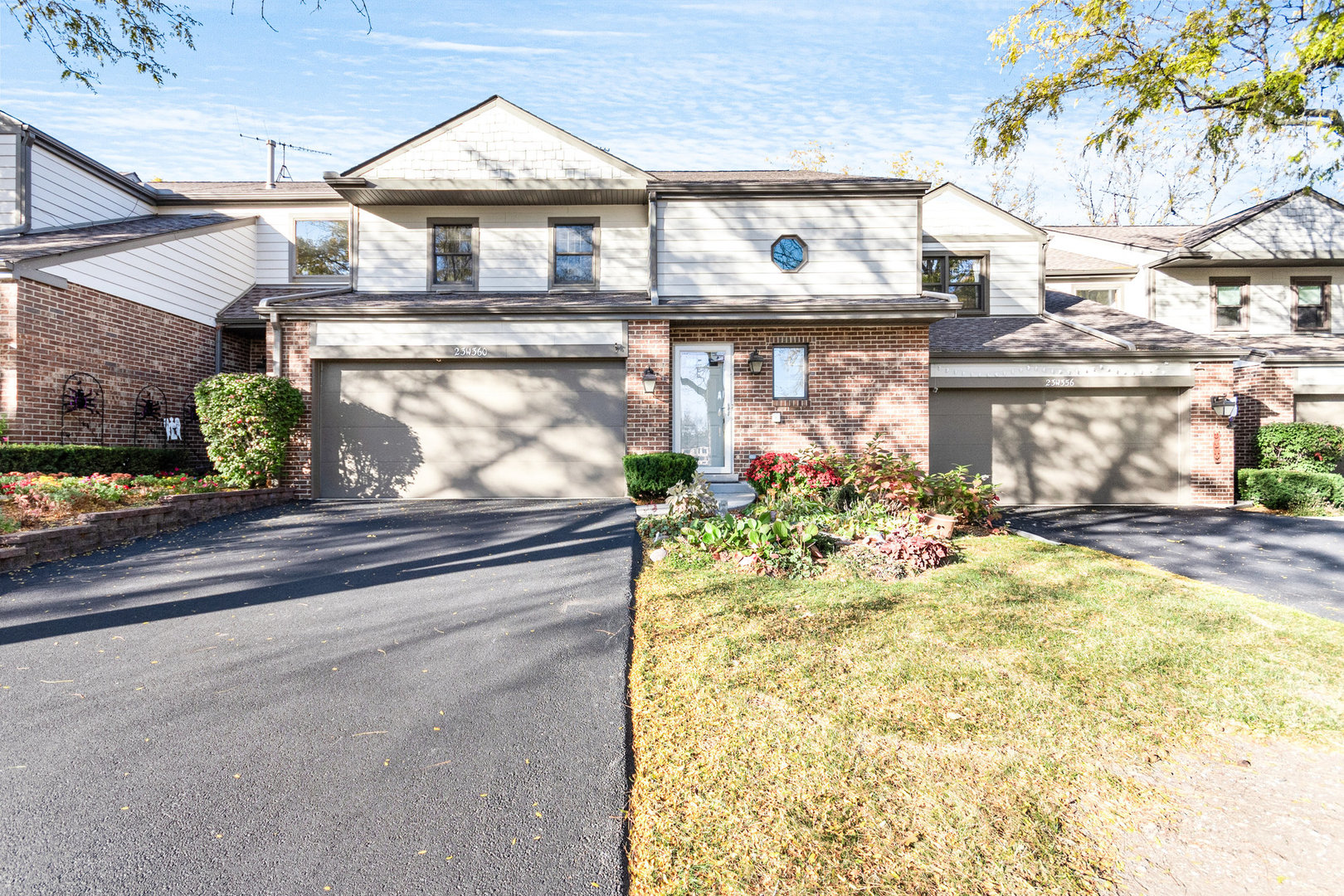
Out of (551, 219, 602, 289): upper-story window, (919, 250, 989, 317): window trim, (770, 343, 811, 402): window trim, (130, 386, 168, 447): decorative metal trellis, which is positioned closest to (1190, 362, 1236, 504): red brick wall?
(919, 250, 989, 317): window trim

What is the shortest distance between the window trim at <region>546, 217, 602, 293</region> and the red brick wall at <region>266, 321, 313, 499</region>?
400cm

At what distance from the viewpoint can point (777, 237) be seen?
1091cm

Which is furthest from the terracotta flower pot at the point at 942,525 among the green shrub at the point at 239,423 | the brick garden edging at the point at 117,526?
the green shrub at the point at 239,423

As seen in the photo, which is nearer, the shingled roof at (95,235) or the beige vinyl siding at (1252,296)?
the shingled roof at (95,235)

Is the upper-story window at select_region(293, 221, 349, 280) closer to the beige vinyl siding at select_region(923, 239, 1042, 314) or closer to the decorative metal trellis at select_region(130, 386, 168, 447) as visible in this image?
the decorative metal trellis at select_region(130, 386, 168, 447)

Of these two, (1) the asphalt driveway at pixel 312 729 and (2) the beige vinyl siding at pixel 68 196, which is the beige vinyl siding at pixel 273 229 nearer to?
(2) the beige vinyl siding at pixel 68 196

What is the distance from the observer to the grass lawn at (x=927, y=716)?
7.22 feet

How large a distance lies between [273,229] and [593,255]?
732 centimetres

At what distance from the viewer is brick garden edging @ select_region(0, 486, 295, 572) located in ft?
19.0

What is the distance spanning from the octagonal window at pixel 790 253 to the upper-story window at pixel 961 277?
11.5 ft

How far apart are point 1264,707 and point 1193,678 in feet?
1.14

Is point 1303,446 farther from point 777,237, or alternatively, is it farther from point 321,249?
point 321,249

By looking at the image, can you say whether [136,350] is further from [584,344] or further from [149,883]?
[149,883]

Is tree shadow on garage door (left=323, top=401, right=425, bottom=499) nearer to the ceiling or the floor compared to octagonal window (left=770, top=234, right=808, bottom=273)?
nearer to the floor
